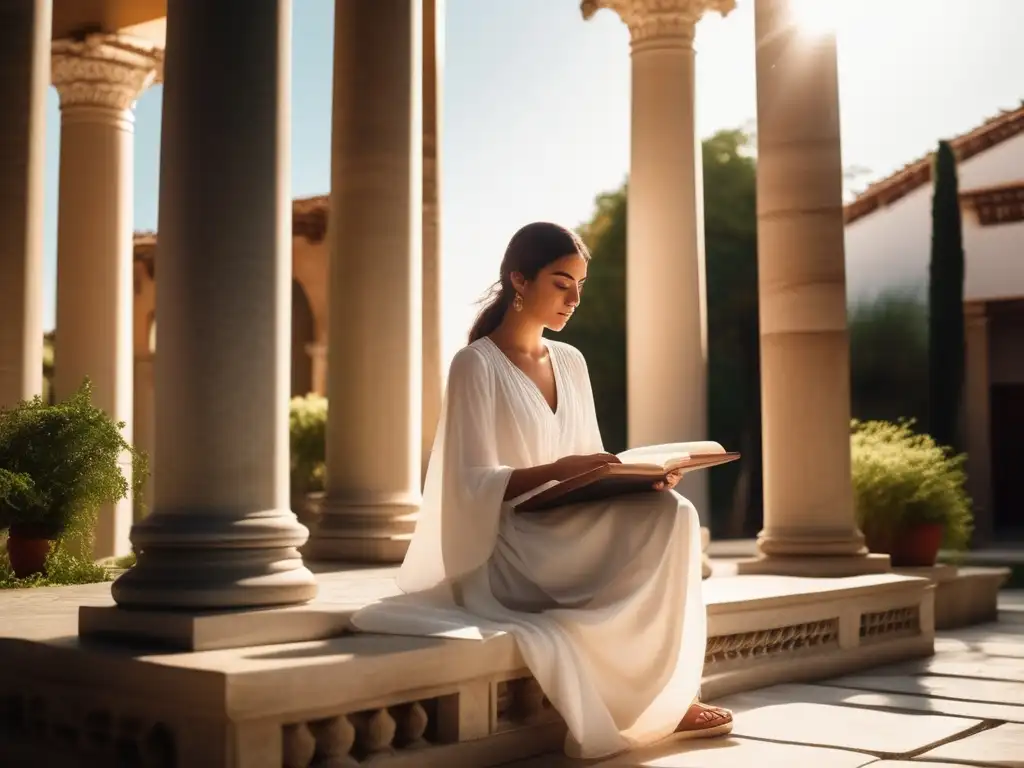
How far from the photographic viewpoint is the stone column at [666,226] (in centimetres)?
2294

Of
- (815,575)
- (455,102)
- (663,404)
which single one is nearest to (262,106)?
(815,575)

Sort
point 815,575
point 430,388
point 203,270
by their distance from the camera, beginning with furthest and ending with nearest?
point 430,388, point 815,575, point 203,270

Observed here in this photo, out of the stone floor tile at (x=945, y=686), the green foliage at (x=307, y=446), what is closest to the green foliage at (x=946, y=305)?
the green foliage at (x=307, y=446)

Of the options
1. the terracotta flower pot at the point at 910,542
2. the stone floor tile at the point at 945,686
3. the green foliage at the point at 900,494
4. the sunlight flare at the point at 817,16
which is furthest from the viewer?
the terracotta flower pot at the point at 910,542

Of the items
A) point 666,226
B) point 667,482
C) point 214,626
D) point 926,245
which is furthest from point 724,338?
point 214,626

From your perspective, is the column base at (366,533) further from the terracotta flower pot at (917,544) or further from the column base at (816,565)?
the terracotta flower pot at (917,544)

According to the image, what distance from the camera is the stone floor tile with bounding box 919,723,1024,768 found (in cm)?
995

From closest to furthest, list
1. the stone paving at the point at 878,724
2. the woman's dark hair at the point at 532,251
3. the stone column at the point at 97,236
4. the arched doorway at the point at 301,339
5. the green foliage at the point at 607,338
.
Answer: the stone paving at the point at 878,724
the woman's dark hair at the point at 532,251
the stone column at the point at 97,236
the green foliage at the point at 607,338
the arched doorway at the point at 301,339

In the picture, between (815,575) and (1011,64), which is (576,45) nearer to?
(1011,64)

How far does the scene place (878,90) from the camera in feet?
214

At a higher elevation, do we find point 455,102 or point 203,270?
point 455,102

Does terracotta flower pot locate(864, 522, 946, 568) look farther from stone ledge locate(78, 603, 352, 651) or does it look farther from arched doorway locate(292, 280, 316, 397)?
arched doorway locate(292, 280, 316, 397)

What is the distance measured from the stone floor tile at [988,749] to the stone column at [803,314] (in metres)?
7.18

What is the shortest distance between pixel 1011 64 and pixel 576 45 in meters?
27.8
